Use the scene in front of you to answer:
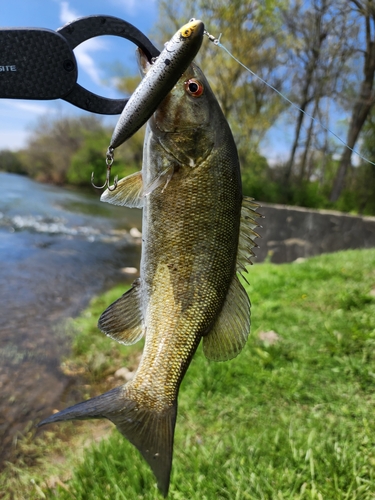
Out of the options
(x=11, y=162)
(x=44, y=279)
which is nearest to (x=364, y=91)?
(x=44, y=279)

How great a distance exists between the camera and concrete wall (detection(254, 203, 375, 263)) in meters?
9.97

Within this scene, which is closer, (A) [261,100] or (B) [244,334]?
(B) [244,334]

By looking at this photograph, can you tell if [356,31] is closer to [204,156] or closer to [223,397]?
[223,397]

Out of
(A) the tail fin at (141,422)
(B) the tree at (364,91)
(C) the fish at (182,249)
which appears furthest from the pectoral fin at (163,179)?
(B) the tree at (364,91)

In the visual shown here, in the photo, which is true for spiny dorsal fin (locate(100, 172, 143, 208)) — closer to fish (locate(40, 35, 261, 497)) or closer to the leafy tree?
fish (locate(40, 35, 261, 497))

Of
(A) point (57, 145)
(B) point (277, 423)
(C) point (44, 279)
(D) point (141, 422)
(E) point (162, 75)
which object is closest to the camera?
(E) point (162, 75)

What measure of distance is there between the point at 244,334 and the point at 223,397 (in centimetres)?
264

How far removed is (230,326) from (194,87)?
94cm

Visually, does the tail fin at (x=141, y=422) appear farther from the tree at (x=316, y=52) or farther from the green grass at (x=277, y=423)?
the tree at (x=316, y=52)

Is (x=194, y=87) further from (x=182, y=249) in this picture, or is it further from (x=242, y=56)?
(x=242, y=56)

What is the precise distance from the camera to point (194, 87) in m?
1.42

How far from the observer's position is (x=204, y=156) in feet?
4.82

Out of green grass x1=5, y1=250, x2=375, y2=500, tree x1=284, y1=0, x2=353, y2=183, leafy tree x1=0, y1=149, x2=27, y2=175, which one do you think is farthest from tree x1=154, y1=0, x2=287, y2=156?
leafy tree x1=0, y1=149, x2=27, y2=175

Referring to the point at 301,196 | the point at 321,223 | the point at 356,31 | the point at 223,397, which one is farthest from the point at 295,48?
the point at 223,397
